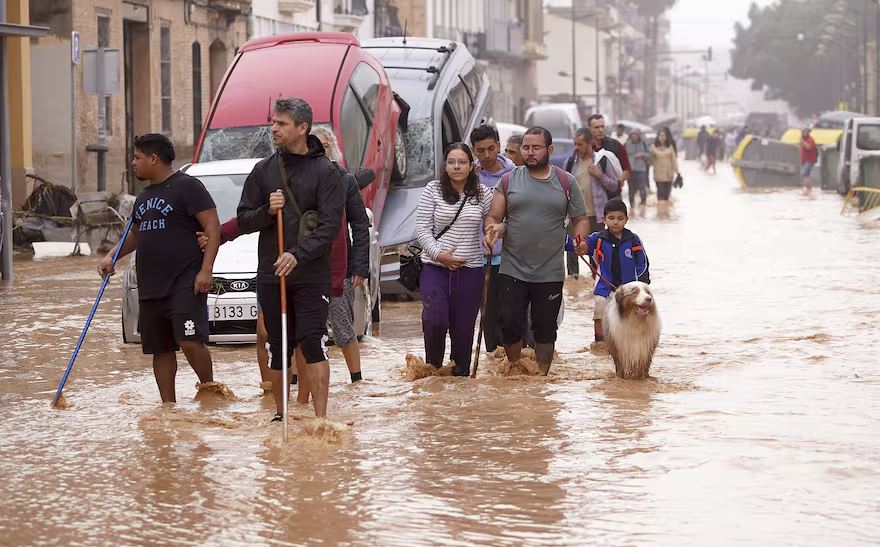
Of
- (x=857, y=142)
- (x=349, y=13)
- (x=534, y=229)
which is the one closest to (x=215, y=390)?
(x=534, y=229)

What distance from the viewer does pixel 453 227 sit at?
428 inches

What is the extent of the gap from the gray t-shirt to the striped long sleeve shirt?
0.18 metres

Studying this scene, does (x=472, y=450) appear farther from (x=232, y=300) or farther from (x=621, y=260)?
(x=232, y=300)

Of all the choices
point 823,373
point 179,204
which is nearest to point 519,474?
point 179,204

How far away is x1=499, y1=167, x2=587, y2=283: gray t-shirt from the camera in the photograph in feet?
35.6

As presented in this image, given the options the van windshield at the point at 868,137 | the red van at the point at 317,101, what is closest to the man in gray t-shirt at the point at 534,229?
the red van at the point at 317,101

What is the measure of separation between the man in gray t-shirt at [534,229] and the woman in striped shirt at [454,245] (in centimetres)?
14

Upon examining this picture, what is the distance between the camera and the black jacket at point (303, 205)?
358 inches

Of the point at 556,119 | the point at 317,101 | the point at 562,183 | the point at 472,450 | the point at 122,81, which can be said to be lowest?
the point at 472,450

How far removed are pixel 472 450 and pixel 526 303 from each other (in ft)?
7.55

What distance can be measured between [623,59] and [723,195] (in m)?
112

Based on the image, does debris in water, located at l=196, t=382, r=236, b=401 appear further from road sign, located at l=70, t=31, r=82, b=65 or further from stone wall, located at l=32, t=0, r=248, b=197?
stone wall, located at l=32, t=0, r=248, b=197

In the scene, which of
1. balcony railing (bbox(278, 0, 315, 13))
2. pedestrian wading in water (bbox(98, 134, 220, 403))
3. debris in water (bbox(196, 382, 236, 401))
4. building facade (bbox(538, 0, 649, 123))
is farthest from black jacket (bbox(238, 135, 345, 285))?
building facade (bbox(538, 0, 649, 123))

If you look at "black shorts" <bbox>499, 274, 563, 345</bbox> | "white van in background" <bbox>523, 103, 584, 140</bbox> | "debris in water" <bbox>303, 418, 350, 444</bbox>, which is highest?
"white van in background" <bbox>523, 103, 584, 140</bbox>
